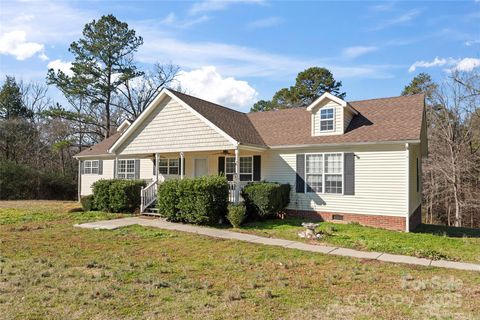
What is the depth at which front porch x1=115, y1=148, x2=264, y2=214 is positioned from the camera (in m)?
14.8

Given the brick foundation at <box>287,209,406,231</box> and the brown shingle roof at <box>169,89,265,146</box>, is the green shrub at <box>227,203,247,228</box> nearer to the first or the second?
the brown shingle roof at <box>169,89,265,146</box>

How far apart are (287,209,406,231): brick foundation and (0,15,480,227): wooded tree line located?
12.0 m

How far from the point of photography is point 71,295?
5293 millimetres

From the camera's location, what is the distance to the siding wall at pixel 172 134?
14.7 metres

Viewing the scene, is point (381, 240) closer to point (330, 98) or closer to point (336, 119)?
point (336, 119)

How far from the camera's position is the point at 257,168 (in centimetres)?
1581

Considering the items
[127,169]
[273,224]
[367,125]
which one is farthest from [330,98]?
[127,169]

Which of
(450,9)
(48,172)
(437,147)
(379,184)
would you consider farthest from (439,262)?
(48,172)

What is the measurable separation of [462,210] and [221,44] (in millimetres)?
21221

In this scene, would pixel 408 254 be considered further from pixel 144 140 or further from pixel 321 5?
pixel 144 140

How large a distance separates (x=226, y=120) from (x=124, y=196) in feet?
19.1

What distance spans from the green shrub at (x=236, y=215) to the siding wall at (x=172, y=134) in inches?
104

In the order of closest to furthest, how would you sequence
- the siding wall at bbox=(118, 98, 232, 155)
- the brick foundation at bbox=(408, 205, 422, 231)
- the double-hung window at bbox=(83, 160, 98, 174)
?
the brick foundation at bbox=(408, 205, 422, 231)
the siding wall at bbox=(118, 98, 232, 155)
the double-hung window at bbox=(83, 160, 98, 174)

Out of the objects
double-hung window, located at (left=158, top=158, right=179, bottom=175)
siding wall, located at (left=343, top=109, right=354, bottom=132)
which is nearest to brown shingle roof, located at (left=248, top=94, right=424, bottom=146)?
siding wall, located at (left=343, top=109, right=354, bottom=132)
